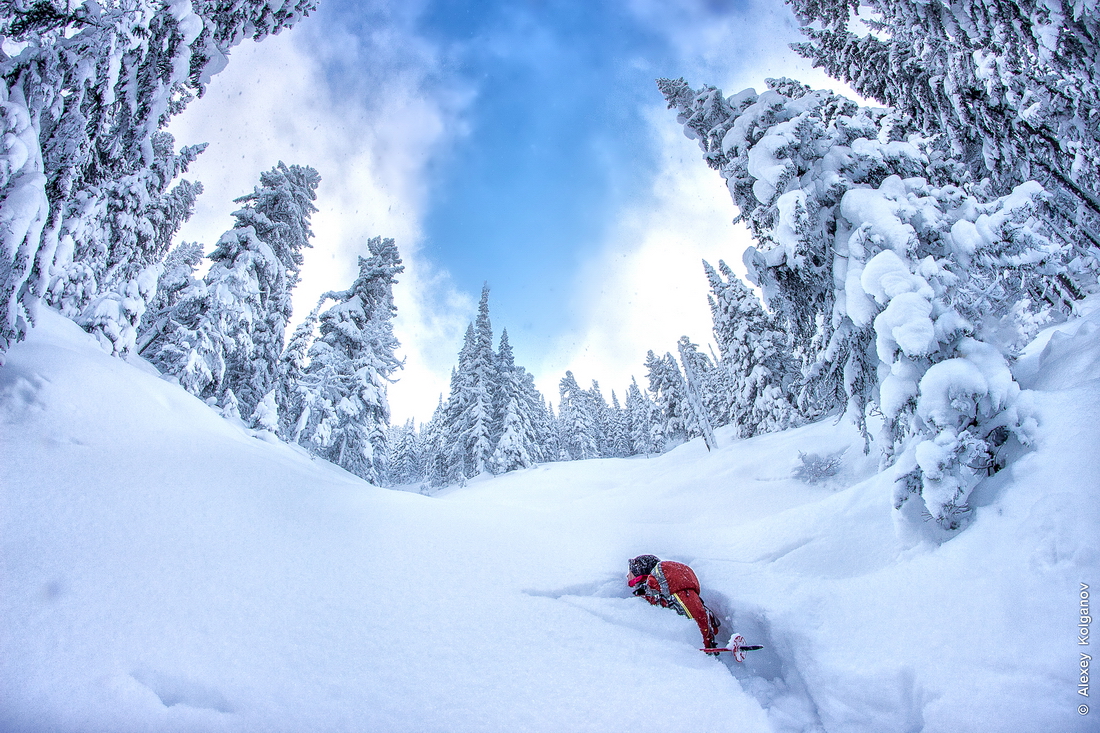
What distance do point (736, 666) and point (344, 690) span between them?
3374 mm

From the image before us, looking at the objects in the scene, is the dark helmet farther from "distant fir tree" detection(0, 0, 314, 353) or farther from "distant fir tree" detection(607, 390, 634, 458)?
"distant fir tree" detection(607, 390, 634, 458)

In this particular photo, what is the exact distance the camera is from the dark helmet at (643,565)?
4.97 metres

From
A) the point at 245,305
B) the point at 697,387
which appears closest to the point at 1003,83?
the point at 697,387

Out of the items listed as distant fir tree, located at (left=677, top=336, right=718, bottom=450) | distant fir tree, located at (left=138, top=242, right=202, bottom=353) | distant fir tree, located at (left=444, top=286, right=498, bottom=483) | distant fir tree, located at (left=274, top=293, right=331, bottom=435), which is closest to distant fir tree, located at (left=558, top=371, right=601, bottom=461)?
distant fir tree, located at (left=677, top=336, right=718, bottom=450)

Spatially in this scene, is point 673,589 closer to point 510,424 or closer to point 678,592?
point 678,592

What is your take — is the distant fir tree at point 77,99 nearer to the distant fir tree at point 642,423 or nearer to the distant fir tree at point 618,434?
the distant fir tree at point 642,423

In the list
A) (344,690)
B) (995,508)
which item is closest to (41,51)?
(344,690)

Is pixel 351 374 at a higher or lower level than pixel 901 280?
higher

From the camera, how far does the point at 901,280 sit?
15.2ft

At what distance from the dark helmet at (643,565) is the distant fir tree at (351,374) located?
18832mm

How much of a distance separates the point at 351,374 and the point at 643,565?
820 inches

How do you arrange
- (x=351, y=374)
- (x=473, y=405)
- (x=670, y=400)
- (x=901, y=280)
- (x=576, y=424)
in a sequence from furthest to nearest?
(x=576, y=424)
(x=670, y=400)
(x=473, y=405)
(x=351, y=374)
(x=901, y=280)

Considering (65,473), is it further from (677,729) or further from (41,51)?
(677,729)

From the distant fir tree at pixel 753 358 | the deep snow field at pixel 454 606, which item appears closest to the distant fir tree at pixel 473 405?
the distant fir tree at pixel 753 358
